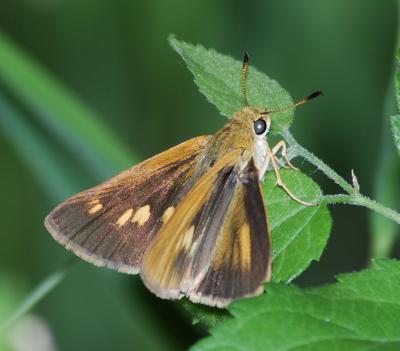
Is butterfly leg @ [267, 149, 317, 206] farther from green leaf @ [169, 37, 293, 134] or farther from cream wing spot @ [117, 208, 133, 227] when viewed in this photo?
cream wing spot @ [117, 208, 133, 227]

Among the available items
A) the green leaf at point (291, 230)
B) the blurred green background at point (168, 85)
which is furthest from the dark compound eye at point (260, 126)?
the blurred green background at point (168, 85)

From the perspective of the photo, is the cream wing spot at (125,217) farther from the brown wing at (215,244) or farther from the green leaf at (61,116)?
the green leaf at (61,116)

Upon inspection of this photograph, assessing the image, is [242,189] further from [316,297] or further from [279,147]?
[316,297]

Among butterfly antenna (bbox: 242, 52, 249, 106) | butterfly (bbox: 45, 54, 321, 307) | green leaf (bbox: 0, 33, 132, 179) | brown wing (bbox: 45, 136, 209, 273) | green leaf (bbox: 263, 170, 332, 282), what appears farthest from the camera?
green leaf (bbox: 0, 33, 132, 179)

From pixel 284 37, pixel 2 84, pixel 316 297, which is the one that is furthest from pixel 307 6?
pixel 316 297

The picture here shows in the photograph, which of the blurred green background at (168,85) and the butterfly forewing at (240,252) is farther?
the blurred green background at (168,85)

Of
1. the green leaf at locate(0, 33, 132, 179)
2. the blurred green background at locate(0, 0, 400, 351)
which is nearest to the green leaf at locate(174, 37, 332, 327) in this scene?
the green leaf at locate(0, 33, 132, 179)
